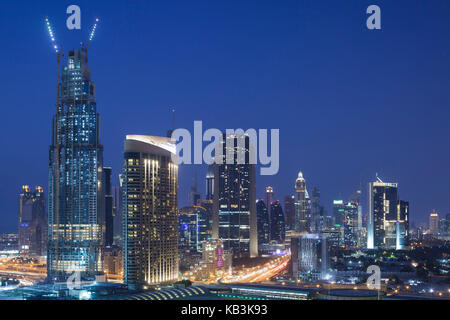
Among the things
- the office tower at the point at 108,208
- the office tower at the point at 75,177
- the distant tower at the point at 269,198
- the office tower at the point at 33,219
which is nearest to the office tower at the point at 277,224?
the distant tower at the point at 269,198

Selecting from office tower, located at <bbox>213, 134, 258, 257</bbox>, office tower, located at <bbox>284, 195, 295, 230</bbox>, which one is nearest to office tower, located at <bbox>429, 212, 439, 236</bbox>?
office tower, located at <bbox>284, 195, 295, 230</bbox>

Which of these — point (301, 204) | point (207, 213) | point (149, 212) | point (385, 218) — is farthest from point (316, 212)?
point (149, 212)

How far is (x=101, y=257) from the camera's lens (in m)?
40.2

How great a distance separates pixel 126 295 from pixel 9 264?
2987 centimetres

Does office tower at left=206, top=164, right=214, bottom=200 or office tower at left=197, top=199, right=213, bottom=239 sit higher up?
office tower at left=206, top=164, right=214, bottom=200

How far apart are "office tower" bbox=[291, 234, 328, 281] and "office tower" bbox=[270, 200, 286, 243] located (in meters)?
21.4

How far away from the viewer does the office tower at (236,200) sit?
5500 cm

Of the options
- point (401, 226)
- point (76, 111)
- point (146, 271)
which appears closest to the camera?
point (146, 271)

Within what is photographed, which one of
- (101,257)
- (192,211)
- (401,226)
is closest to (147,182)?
(101,257)

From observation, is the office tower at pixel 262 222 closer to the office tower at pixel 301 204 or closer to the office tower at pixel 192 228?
the office tower at pixel 301 204

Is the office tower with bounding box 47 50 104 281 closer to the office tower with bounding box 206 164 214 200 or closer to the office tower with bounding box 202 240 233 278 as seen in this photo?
the office tower with bounding box 202 240 233 278

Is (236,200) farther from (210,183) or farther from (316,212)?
(316,212)

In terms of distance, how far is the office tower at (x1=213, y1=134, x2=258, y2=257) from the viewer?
55000 millimetres
